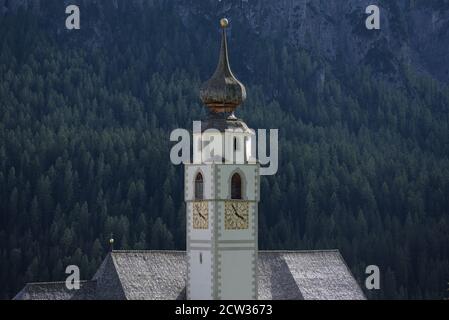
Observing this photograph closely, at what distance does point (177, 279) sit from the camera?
83.0 metres

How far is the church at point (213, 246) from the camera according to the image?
267 feet

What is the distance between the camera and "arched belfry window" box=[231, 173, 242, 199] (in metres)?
82.3

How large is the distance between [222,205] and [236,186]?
1.40m

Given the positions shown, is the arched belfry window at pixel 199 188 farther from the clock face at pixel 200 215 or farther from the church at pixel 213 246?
the clock face at pixel 200 215

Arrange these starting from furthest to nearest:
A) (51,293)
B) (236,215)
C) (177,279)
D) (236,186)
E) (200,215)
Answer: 1. (177,279)
2. (236,186)
3. (200,215)
4. (236,215)
5. (51,293)

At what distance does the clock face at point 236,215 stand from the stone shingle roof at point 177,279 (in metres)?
3.05

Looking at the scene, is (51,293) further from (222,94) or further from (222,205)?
(222,94)

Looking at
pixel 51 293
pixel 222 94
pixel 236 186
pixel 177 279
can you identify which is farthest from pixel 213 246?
pixel 51 293

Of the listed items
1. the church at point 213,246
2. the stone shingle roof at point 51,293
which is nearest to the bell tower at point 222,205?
the church at point 213,246

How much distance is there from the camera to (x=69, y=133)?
194125 millimetres
